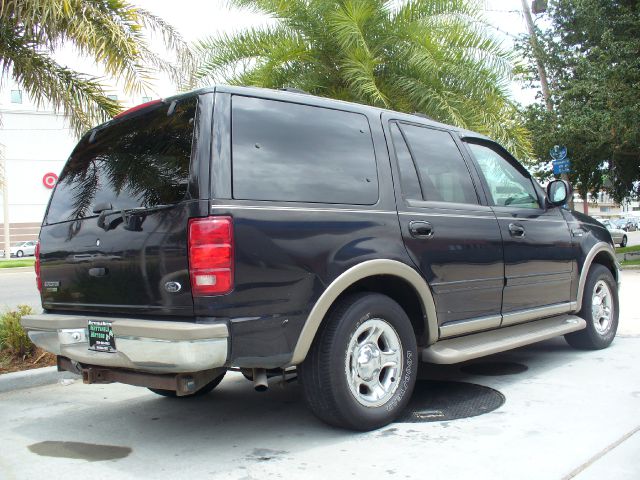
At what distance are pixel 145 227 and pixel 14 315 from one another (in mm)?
3411

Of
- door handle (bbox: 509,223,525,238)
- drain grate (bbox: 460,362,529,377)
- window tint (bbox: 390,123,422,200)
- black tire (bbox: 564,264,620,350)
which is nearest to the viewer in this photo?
window tint (bbox: 390,123,422,200)

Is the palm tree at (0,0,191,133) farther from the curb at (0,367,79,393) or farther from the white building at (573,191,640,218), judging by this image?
the white building at (573,191,640,218)

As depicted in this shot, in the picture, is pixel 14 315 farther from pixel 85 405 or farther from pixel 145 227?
pixel 145 227

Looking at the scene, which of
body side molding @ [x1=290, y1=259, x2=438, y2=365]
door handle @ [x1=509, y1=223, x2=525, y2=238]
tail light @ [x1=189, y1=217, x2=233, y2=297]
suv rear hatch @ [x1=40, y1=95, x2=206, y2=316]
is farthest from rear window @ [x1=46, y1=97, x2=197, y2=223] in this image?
door handle @ [x1=509, y1=223, x2=525, y2=238]

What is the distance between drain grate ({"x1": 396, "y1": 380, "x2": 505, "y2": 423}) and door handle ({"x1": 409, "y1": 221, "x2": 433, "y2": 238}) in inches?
46.6

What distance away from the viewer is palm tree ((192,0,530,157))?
34.9 feet

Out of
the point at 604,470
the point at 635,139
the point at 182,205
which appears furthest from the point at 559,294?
the point at 635,139

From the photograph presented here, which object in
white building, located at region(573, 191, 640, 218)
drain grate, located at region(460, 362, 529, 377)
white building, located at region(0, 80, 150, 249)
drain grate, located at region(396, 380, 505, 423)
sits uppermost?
white building, located at region(0, 80, 150, 249)

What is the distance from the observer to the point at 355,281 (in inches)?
148

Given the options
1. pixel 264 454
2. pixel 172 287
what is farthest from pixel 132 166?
pixel 264 454

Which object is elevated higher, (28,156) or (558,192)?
(28,156)

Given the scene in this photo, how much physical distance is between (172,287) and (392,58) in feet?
28.8

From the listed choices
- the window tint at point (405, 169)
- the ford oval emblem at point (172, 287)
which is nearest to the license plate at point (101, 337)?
the ford oval emblem at point (172, 287)

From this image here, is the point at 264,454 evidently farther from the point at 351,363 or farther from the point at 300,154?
the point at 300,154
